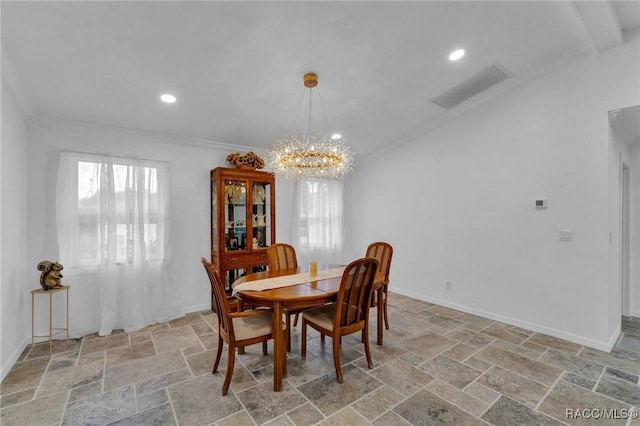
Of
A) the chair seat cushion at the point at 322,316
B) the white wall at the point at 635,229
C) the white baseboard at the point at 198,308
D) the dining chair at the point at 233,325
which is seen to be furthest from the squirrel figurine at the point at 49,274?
the white wall at the point at 635,229

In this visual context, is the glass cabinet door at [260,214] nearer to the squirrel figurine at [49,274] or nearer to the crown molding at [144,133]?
the crown molding at [144,133]

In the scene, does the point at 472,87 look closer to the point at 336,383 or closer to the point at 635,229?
the point at 635,229

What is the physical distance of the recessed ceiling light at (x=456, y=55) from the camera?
2.79 metres

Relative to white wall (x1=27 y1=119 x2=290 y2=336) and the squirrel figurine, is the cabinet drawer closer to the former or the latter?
white wall (x1=27 y1=119 x2=290 y2=336)

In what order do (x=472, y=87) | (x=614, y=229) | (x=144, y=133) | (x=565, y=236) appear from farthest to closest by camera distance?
(x=144, y=133) < (x=472, y=87) < (x=565, y=236) < (x=614, y=229)

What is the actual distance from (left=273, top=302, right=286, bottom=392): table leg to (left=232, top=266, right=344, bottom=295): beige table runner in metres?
0.30

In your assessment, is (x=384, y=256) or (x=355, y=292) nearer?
(x=355, y=292)

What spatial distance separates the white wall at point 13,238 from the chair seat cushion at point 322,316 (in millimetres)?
2516

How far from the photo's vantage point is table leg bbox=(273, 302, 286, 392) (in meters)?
2.15

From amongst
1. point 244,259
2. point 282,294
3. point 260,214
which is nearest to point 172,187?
point 260,214

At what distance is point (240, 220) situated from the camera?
4086mm

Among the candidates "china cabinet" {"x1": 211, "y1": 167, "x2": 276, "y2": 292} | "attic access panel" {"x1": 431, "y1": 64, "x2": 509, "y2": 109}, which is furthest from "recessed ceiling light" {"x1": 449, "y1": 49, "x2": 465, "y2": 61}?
"china cabinet" {"x1": 211, "y1": 167, "x2": 276, "y2": 292}

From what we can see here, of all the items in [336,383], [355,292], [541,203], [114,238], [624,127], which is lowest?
[336,383]

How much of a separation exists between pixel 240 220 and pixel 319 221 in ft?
5.53
